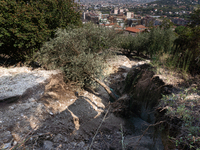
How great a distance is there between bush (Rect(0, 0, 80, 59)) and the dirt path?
312 centimetres

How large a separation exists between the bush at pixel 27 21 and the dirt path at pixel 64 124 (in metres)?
3.12

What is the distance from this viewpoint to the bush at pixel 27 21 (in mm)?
7500

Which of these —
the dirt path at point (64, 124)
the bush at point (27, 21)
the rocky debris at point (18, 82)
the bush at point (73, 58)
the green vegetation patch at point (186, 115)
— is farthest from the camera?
the bush at point (73, 58)

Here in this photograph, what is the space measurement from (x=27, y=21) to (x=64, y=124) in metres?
6.57

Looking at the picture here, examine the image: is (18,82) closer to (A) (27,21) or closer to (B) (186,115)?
(A) (27,21)

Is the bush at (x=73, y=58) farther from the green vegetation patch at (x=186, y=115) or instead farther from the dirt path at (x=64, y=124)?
the green vegetation patch at (x=186, y=115)

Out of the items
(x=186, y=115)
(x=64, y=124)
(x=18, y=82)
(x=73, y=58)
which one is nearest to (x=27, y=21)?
(x=73, y=58)

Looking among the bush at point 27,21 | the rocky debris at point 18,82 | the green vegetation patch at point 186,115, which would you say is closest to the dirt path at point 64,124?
the rocky debris at point 18,82

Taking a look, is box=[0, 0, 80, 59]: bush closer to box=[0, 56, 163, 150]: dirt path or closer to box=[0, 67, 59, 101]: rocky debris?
box=[0, 67, 59, 101]: rocky debris

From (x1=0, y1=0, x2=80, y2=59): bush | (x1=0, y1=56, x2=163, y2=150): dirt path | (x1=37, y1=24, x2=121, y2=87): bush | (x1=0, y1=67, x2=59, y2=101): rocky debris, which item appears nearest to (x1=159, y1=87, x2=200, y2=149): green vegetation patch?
(x1=0, y1=56, x2=163, y2=150): dirt path

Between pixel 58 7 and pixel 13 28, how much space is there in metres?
3.82

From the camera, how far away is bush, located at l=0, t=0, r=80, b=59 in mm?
7500

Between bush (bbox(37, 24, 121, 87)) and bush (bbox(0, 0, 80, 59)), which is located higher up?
bush (bbox(0, 0, 80, 59))

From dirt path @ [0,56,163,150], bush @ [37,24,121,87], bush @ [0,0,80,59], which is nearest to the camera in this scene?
dirt path @ [0,56,163,150]
